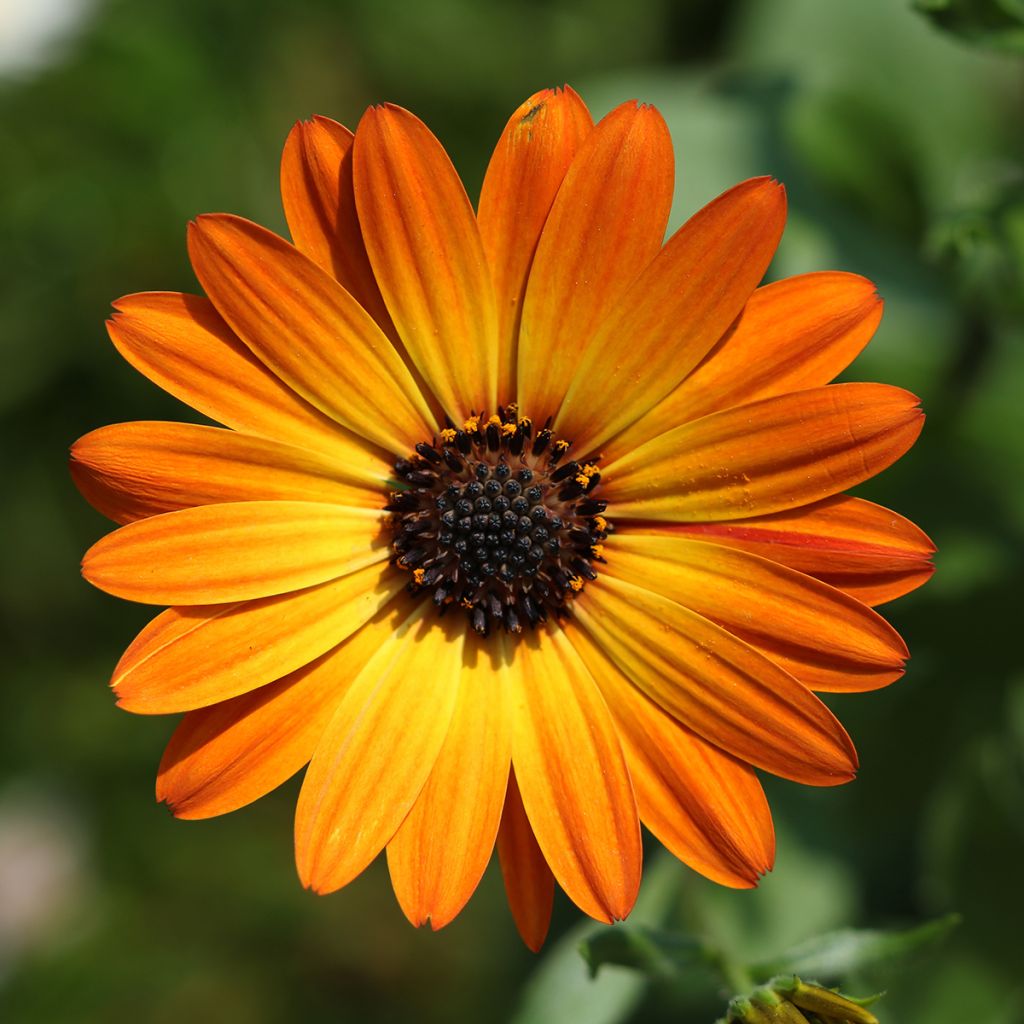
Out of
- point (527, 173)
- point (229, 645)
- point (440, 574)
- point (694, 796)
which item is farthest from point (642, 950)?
point (527, 173)

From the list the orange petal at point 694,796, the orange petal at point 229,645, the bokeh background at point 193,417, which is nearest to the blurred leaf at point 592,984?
the bokeh background at point 193,417

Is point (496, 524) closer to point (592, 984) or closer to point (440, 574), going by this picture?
point (440, 574)

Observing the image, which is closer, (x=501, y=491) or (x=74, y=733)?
(x=501, y=491)

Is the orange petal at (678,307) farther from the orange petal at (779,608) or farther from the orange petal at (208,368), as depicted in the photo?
the orange petal at (208,368)

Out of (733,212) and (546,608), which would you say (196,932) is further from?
(733,212)

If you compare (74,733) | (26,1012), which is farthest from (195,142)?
(26,1012)

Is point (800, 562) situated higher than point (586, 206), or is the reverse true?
point (586, 206)
